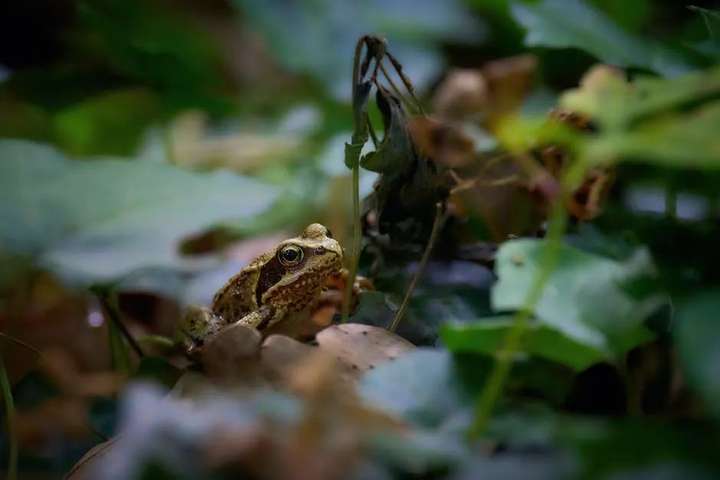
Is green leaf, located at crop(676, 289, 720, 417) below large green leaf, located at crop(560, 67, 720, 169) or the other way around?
below

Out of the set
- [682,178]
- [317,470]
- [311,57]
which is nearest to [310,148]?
[311,57]

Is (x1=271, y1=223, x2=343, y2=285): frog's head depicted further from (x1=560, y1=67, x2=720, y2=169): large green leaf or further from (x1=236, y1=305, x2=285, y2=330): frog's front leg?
(x1=560, y1=67, x2=720, y2=169): large green leaf

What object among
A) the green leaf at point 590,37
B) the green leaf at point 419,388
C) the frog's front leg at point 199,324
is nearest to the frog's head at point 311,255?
the frog's front leg at point 199,324

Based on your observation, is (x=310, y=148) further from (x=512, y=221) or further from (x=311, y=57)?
(x=512, y=221)

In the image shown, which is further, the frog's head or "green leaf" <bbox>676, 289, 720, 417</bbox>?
the frog's head

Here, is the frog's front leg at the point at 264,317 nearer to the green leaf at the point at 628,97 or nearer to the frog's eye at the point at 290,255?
the frog's eye at the point at 290,255

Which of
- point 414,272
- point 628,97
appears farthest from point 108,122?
point 628,97

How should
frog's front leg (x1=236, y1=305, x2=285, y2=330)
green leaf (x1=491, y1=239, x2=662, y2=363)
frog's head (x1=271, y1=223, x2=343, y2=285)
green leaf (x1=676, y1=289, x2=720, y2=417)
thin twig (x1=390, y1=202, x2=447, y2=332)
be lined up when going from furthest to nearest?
frog's front leg (x1=236, y1=305, x2=285, y2=330) < frog's head (x1=271, y1=223, x2=343, y2=285) < thin twig (x1=390, y1=202, x2=447, y2=332) < green leaf (x1=491, y1=239, x2=662, y2=363) < green leaf (x1=676, y1=289, x2=720, y2=417)

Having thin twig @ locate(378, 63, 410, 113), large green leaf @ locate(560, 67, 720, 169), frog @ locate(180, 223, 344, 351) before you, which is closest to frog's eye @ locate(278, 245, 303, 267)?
frog @ locate(180, 223, 344, 351)

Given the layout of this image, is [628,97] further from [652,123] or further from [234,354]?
[234,354]
